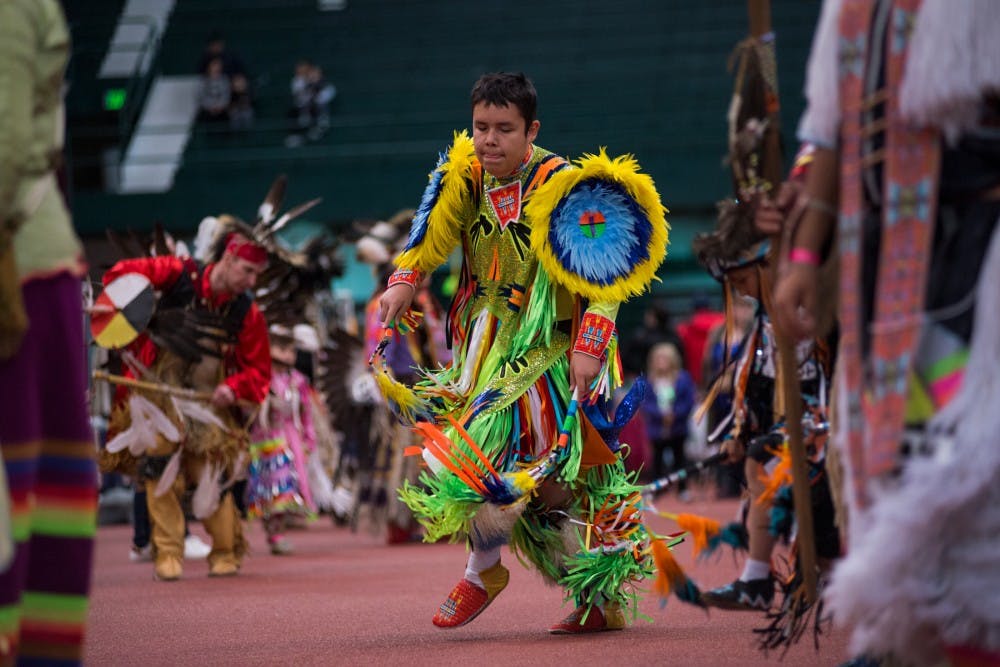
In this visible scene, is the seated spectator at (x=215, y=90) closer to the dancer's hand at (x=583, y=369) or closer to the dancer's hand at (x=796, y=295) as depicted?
the dancer's hand at (x=583, y=369)

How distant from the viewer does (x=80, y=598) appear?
298 cm

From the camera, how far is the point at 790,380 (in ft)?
10.8

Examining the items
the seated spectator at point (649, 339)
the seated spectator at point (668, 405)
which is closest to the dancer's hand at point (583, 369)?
the seated spectator at point (668, 405)

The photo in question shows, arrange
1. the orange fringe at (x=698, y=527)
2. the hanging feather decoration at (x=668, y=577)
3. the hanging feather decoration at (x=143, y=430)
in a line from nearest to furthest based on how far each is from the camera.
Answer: the hanging feather decoration at (x=668, y=577)
the orange fringe at (x=698, y=527)
the hanging feather decoration at (x=143, y=430)

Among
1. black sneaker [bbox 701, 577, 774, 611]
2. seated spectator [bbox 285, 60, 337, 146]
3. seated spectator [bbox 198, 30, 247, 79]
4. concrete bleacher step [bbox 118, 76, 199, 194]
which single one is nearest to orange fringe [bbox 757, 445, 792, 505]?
black sneaker [bbox 701, 577, 774, 611]

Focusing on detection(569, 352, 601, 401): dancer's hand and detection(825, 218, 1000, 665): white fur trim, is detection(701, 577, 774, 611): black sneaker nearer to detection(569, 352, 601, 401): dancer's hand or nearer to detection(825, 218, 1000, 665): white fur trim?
detection(569, 352, 601, 401): dancer's hand

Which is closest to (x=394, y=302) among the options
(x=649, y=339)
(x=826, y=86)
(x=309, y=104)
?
(x=826, y=86)

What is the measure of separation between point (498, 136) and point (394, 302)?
2.02 feet

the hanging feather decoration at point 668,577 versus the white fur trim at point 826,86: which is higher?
the white fur trim at point 826,86

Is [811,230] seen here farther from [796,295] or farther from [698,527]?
[698,527]

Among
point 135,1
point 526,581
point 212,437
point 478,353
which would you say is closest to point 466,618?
point 478,353

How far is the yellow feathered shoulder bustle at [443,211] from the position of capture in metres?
4.86

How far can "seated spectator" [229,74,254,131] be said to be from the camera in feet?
61.9

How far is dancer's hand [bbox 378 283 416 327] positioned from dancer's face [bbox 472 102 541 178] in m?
0.47
